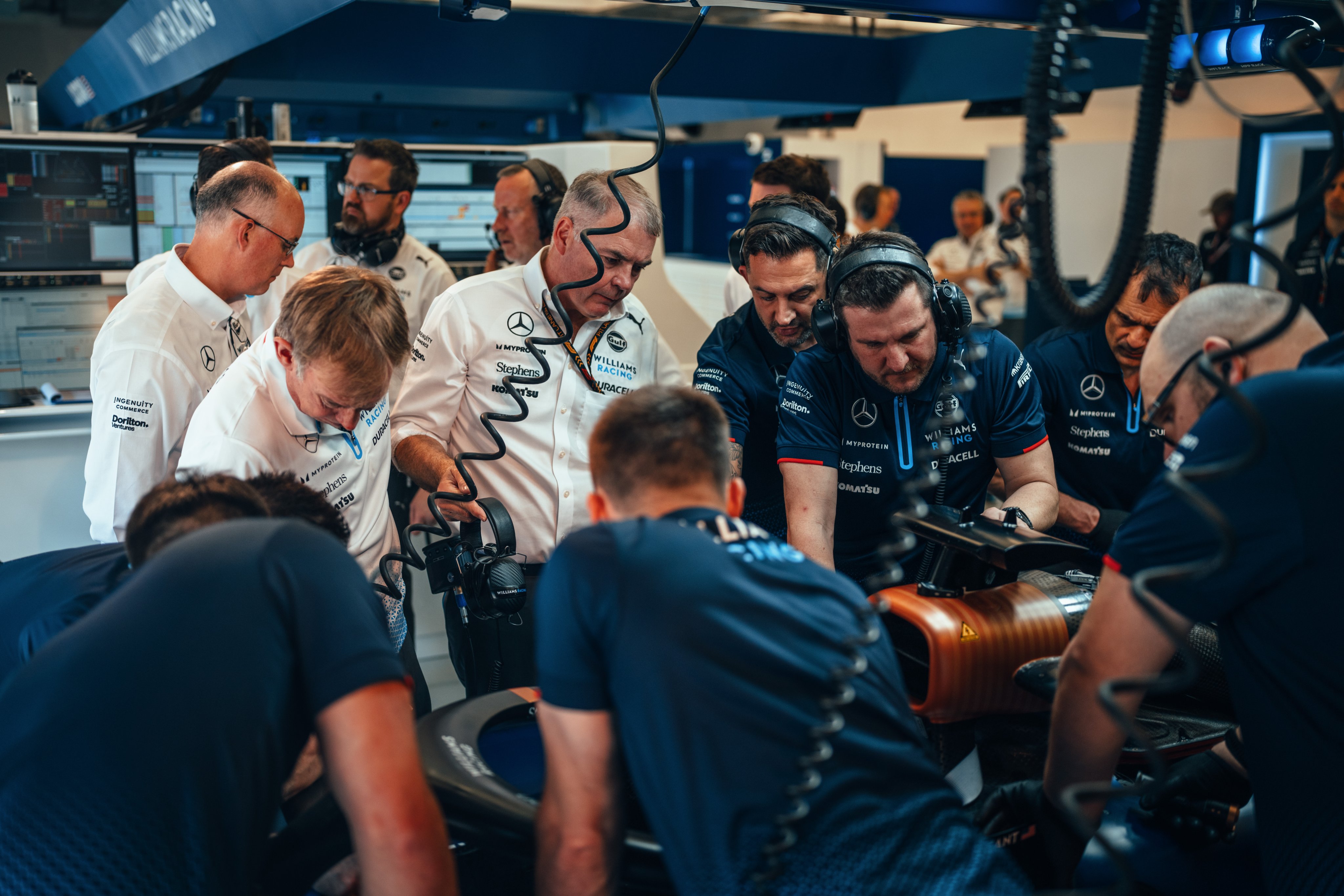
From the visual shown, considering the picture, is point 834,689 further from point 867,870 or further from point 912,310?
point 912,310

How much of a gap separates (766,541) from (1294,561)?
614 millimetres

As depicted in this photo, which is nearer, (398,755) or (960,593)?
(398,755)

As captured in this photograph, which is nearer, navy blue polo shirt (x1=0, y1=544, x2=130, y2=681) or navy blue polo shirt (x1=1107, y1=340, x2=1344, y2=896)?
navy blue polo shirt (x1=1107, y1=340, x2=1344, y2=896)

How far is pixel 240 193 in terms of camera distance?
2428 mm

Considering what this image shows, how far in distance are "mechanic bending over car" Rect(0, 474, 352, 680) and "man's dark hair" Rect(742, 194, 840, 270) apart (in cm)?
121

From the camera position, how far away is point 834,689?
46.6 inches

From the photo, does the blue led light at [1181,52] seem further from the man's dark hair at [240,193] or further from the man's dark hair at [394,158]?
the man's dark hair at [394,158]

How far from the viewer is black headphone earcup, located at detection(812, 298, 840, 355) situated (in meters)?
2.12

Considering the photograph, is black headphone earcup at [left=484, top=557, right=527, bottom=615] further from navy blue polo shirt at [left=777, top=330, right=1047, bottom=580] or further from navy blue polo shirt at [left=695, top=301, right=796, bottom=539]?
navy blue polo shirt at [left=695, top=301, right=796, bottom=539]

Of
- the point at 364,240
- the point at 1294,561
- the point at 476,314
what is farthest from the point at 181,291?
the point at 1294,561

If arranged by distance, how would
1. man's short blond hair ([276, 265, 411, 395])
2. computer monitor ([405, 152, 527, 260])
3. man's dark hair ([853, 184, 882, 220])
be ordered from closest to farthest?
man's short blond hair ([276, 265, 411, 395]) < computer monitor ([405, 152, 527, 260]) < man's dark hair ([853, 184, 882, 220])

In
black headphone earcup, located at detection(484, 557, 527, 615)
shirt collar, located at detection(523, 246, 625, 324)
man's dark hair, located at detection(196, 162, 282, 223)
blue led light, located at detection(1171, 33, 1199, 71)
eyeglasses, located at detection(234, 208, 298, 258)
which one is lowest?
black headphone earcup, located at detection(484, 557, 527, 615)

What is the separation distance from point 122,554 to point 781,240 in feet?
4.82

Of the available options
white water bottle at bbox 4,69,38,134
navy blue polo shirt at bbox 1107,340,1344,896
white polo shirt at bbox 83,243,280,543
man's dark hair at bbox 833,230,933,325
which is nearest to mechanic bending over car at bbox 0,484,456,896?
navy blue polo shirt at bbox 1107,340,1344,896
